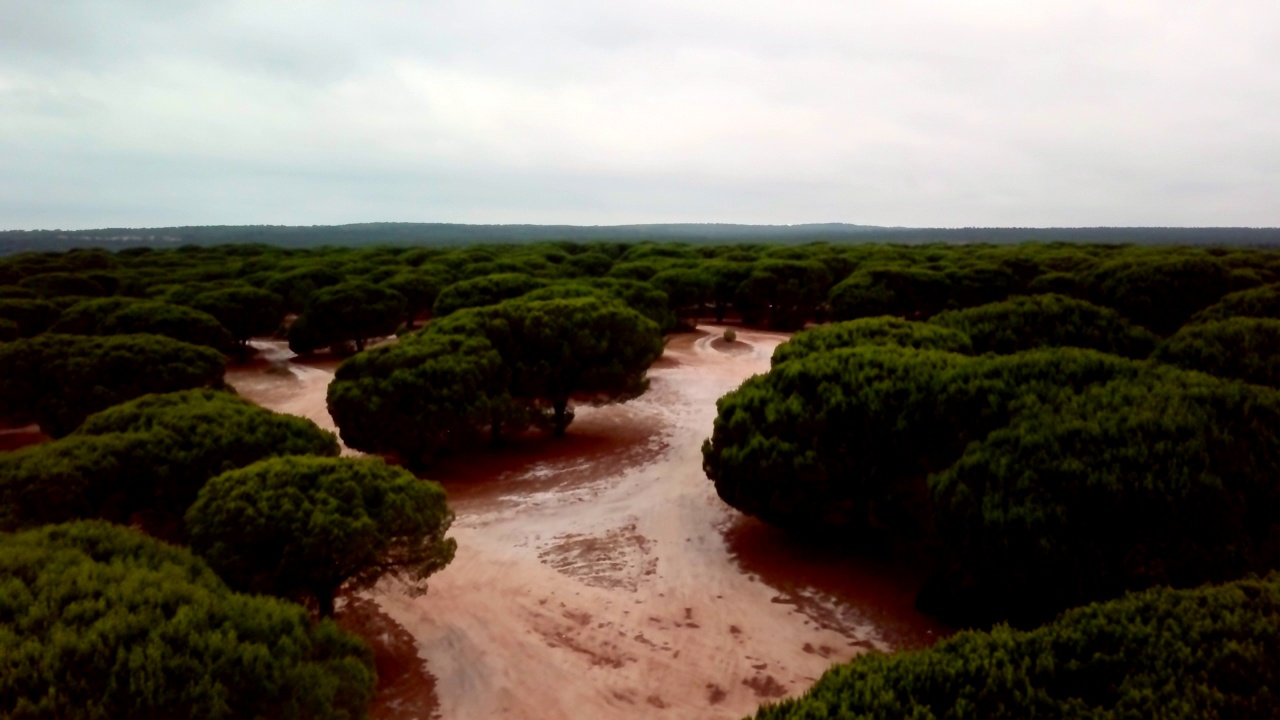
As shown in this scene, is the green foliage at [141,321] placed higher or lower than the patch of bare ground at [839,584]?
higher

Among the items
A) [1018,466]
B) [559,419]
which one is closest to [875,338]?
[1018,466]

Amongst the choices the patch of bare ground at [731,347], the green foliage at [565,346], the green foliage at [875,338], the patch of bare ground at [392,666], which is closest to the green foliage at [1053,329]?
the green foliage at [875,338]

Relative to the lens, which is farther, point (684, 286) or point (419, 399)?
point (684, 286)

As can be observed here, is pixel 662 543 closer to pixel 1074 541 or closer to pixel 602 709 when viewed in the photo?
pixel 602 709

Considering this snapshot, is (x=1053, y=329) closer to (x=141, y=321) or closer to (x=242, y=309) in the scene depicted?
(x=141, y=321)

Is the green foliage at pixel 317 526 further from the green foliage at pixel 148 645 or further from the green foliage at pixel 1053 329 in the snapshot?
the green foliage at pixel 1053 329
